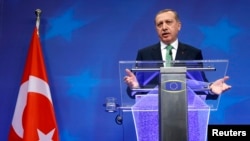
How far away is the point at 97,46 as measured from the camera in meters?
3.42

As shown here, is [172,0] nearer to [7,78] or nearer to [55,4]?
[55,4]

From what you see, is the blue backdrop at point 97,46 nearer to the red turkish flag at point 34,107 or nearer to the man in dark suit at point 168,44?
the red turkish flag at point 34,107

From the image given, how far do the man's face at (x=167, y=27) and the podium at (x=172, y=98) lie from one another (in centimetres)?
96

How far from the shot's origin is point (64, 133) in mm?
3359

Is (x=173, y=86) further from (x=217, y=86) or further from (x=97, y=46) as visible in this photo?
(x=97, y=46)

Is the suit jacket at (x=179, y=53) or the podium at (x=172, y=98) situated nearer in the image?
the podium at (x=172, y=98)

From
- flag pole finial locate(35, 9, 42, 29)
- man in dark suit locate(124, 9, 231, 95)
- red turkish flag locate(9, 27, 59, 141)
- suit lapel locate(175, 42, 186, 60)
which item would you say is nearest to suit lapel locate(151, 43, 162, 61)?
man in dark suit locate(124, 9, 231, 95)

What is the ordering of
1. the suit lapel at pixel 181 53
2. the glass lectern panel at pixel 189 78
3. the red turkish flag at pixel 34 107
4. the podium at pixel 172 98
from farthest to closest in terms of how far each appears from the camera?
the red turkish flag at pixel 34 107, the suit lapel at pixel 181 53, the glass lectern panel at pixel 189 78, the podium at pixel 172 98

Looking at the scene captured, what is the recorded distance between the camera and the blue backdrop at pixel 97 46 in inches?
132

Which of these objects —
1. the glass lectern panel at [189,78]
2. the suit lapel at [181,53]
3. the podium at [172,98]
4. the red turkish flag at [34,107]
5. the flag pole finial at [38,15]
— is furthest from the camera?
the flag pole finial at [38,15]

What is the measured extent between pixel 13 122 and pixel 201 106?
2243mm

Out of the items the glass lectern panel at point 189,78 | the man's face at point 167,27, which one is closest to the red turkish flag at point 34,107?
the man's face at point 167,27

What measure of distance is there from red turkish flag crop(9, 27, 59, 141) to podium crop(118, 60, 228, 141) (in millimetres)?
1813

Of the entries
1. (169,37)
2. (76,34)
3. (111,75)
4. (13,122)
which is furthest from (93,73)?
(169,37)
